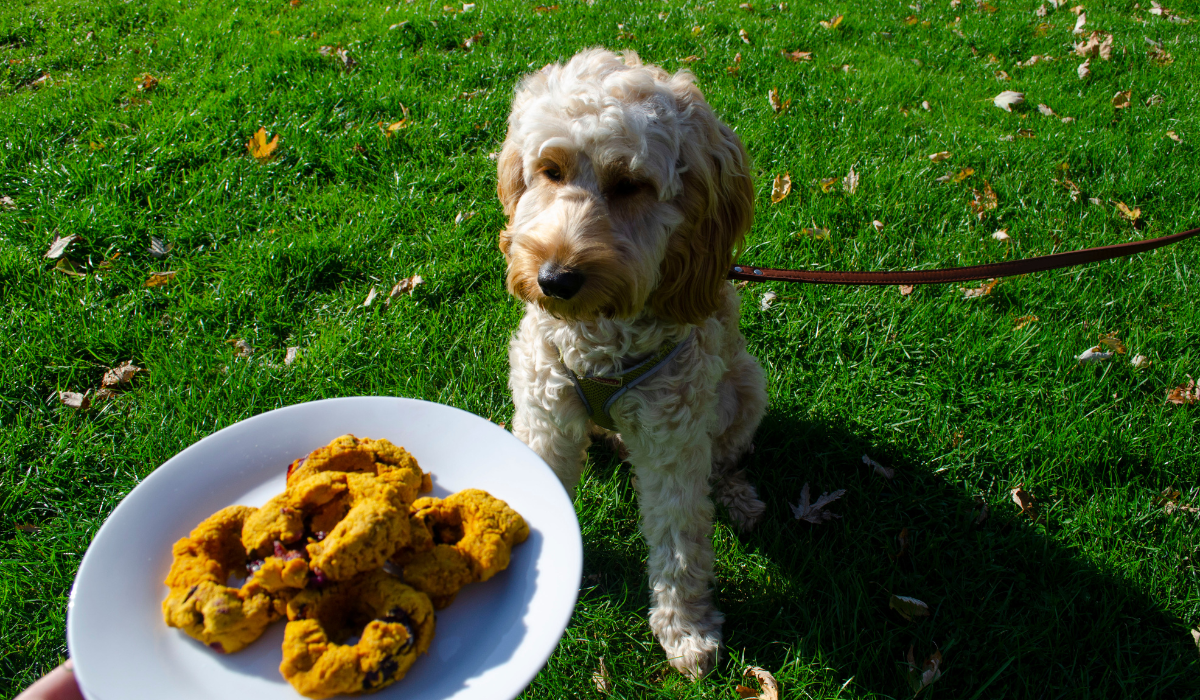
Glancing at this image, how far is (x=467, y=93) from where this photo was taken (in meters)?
5.64

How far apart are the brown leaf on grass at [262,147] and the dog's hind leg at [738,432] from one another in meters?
3.95

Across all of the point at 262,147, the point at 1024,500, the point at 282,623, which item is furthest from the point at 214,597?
the point at 262,147

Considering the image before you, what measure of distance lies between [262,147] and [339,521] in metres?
4.26

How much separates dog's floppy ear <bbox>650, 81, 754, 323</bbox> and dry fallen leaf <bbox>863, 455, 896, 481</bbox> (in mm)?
1482

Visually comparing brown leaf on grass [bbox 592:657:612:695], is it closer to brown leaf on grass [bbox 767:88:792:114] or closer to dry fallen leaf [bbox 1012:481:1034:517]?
dry fallen leaf [bbox 1012:481:1034:517]

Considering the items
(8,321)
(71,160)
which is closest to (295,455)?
Result: (8,321)

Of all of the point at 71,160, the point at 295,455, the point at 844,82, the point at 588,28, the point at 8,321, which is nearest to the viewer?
the point at 295,455

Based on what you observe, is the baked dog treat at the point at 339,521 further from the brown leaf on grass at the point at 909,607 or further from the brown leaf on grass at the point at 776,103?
the brown leaf on grass at the point at 776,103

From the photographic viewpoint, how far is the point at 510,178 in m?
2.43

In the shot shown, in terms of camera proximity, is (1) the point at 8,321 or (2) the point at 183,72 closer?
(1) the point at 8,321

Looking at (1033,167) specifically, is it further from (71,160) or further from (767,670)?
(71,160)

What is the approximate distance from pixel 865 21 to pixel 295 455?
813 cm

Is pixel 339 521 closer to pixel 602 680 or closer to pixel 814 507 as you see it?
pixel 602 680

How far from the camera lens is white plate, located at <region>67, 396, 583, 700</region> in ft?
4.37
